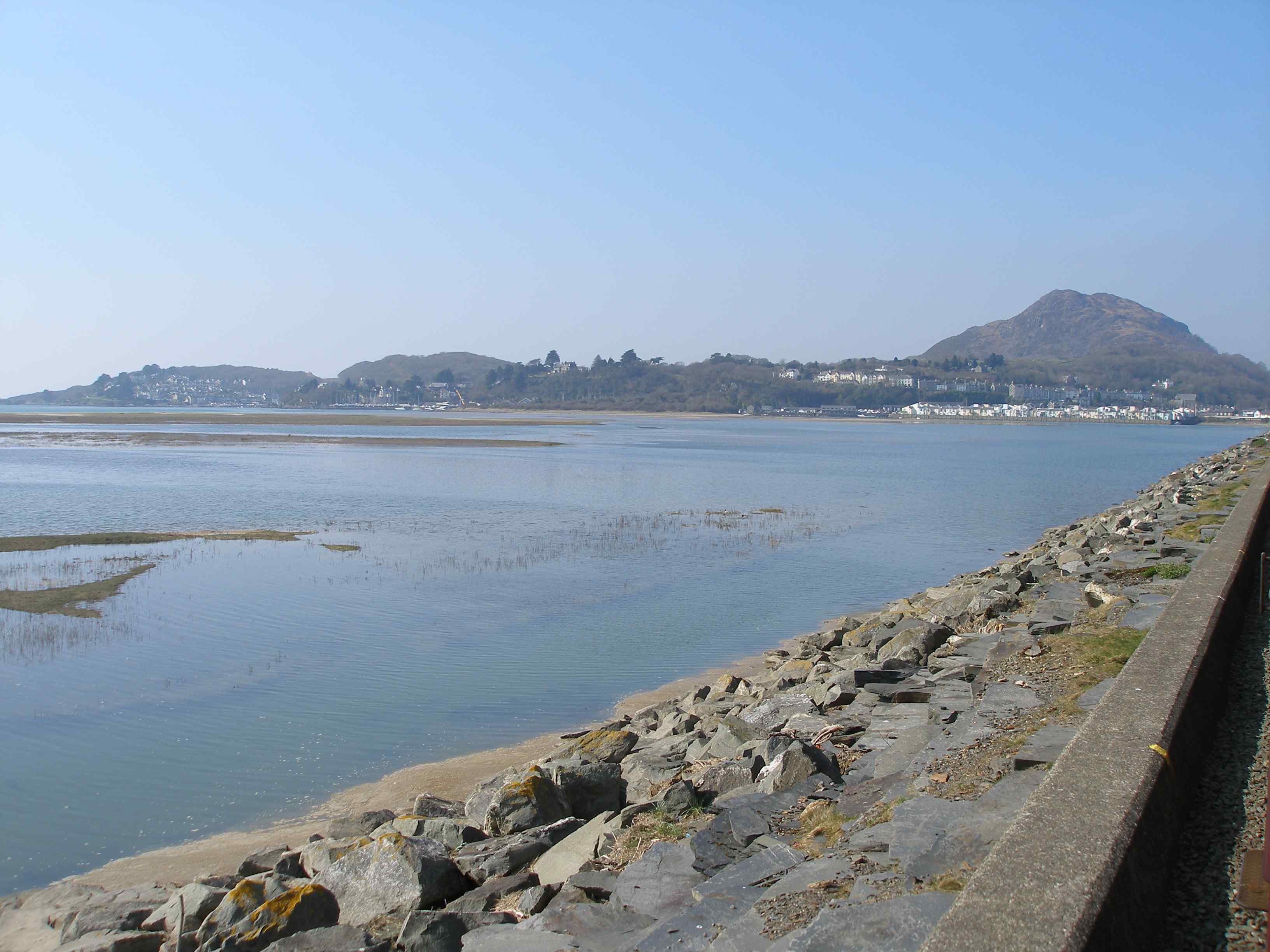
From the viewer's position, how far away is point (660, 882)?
4820mm

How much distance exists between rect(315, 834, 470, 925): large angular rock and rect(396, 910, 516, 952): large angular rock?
43 centimetres

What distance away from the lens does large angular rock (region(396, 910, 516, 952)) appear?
4727mm

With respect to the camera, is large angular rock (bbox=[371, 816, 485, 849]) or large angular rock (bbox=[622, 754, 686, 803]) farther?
large angular rock (bbox=[622, 754, 686, 803])

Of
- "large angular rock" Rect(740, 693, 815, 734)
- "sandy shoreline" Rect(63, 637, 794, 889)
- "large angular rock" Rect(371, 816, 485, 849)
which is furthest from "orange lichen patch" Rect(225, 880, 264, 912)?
"large angular rock" Rect(740, 693, 815, 734)

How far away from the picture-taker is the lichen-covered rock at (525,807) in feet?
21.3

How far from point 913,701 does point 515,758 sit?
14.4 feet

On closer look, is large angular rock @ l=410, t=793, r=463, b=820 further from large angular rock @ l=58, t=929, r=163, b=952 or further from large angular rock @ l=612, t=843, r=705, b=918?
large angular rock @ l=612, t=843, r=705, b=918

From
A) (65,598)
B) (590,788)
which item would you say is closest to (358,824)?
(590,788)

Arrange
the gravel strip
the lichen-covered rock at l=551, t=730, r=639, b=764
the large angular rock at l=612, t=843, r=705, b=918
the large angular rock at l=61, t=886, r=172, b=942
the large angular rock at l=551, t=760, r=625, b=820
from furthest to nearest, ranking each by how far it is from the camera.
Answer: the lichen-covered rock at l=551, t=730, r=639, b=764 < the large angular rock at l=551, t=760, r=625, b=820 < the large angular rock at l=61, t=886, r=172, b=942 < the large angular rock at l=612, t=843, r=705, b=918 < the gravel strip

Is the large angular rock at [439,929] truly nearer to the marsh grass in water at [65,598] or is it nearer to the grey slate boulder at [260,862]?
the grey slate boulder at [260,862]

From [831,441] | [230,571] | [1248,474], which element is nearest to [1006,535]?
[1248,474]

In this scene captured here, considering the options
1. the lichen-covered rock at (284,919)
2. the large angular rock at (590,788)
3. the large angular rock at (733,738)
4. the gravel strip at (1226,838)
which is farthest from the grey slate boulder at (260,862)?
the gravel strip at (1226,838)

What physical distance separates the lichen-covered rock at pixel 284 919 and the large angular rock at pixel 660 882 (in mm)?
1657

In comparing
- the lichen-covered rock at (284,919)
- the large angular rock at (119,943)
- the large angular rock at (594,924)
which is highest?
the large angular rock at (594,924)
